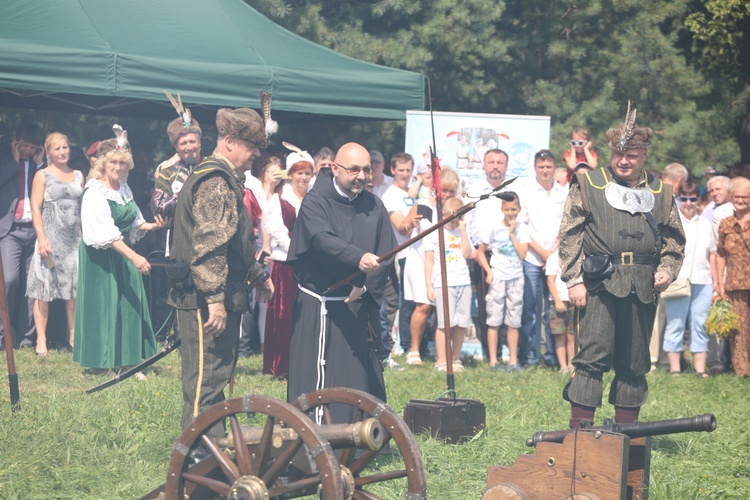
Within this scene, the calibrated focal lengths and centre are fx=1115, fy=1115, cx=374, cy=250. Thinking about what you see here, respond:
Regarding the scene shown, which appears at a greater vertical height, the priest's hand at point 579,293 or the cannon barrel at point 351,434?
the priest's hand at point 579,293

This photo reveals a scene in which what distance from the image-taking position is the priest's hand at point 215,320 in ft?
20.5

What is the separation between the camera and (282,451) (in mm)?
4871

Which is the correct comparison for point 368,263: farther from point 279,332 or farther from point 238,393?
point 279,332

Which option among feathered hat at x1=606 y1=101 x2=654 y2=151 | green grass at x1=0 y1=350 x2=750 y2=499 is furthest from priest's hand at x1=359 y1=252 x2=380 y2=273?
feathered hat at x1=606 y1=101 x2=654 y2=151

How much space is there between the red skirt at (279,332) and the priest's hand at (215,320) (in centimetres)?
364

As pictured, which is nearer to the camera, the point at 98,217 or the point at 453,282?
the point at 98,217

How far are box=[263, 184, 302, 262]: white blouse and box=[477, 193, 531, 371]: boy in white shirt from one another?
2010 mm

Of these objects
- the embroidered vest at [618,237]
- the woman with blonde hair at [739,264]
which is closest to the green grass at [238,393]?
the woman with blonde hair at [739,264]

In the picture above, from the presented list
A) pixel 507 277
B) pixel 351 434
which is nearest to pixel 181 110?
pixel 507 277

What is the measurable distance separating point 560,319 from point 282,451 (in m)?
6.76

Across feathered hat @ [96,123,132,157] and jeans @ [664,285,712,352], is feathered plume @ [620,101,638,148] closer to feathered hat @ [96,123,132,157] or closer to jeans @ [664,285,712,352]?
jeans @ [664,285,712,352]

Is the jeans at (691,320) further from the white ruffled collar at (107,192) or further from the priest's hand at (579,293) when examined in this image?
the white ruffled collar at (107,192)

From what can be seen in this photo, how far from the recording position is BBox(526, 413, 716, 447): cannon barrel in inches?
222

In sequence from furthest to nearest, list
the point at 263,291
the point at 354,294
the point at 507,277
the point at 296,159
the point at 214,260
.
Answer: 1. the point at 507,277
2. the point at 296,159
3. the point at 263,291
4. the point at 354,294
5. the point at 214,260
